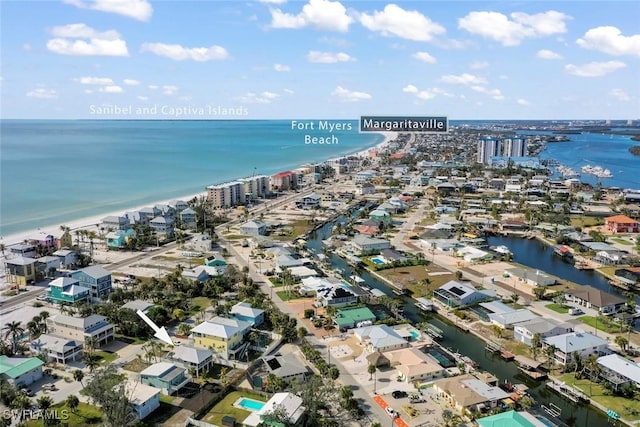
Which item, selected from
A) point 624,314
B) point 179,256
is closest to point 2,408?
point 179,256

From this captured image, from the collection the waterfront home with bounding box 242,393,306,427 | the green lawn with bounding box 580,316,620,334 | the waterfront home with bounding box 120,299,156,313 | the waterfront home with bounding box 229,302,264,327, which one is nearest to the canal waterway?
the green lawn with bounding box 580,316,620,334

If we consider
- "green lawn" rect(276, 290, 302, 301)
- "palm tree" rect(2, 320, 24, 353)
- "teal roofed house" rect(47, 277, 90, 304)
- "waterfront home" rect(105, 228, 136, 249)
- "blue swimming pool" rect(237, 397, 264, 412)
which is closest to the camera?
"blue swimming pool" rect(237, 397, 264, 412)

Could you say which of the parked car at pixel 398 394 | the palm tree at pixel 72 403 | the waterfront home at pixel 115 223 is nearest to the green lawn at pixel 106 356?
the palm tree at pixel 72 403

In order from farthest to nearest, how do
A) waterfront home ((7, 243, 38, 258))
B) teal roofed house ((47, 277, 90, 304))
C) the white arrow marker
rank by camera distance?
waterfront home ((7, 243, 38, 258)) < teal roofed house ((47, 277, 90, 304)) < the white arrow marker

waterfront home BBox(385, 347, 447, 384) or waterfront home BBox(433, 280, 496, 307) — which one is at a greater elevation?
waterfront home BBox(433, 280, 496, 307)

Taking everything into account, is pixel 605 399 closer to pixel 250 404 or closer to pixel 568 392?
pixel 568 392

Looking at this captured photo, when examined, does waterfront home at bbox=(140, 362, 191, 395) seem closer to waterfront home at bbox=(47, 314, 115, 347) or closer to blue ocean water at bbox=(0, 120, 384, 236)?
waterfront home at bbox=(47, 314, 115, 347)
